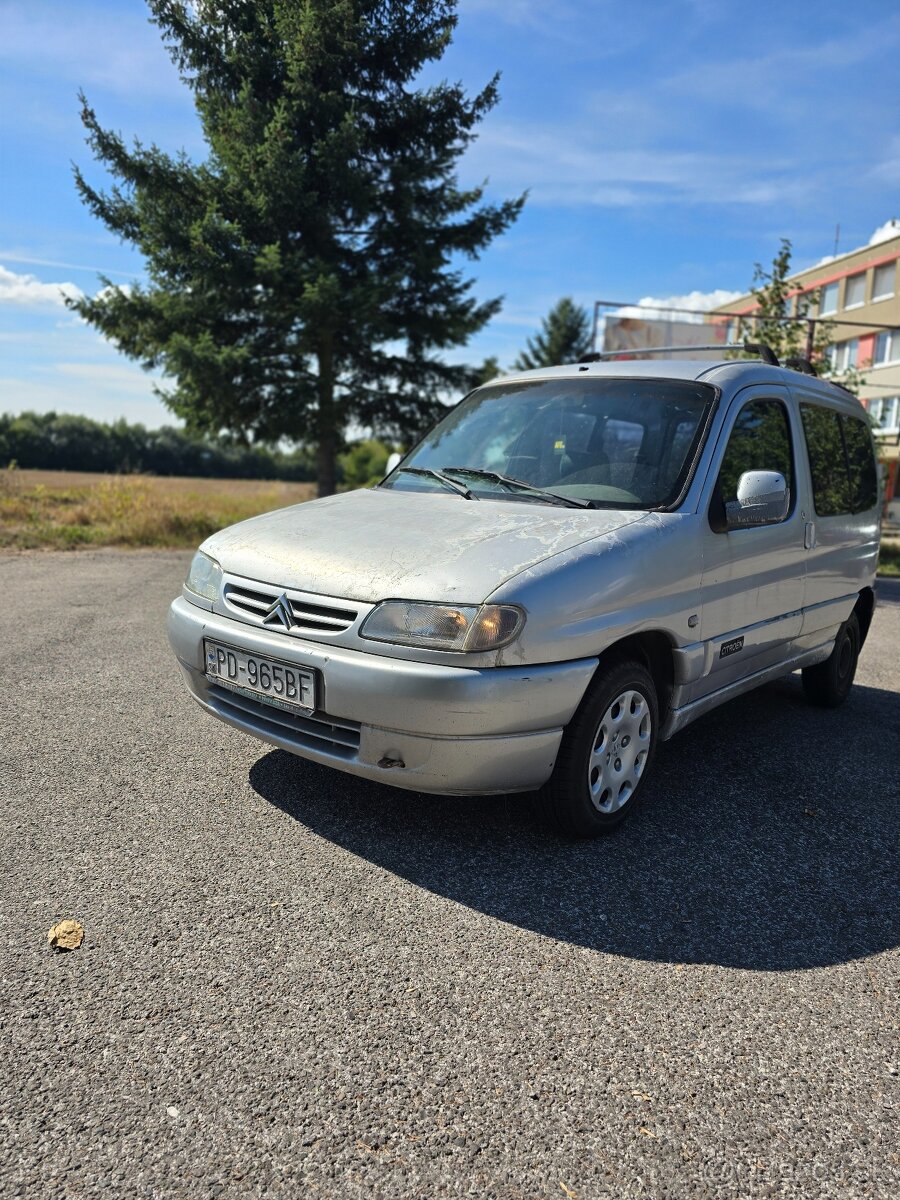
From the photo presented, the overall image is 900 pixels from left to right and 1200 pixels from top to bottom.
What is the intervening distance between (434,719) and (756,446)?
7.50 ft

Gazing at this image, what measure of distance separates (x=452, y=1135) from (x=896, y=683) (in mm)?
5612

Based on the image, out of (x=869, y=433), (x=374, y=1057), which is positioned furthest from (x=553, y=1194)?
(x=869, y=433)

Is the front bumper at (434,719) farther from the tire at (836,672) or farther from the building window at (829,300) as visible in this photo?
the building window at (829,300)

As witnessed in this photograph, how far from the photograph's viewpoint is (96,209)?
53.4 feet

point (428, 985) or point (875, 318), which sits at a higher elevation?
point (875, 318)

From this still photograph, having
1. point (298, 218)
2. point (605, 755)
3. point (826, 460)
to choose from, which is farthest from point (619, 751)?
point (298, 218)

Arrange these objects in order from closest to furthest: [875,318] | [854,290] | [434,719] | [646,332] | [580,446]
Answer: [434,719]
[580,446]
[646,332]
[875,318]
[854,290]

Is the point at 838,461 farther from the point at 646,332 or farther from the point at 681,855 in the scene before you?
the point at 646,332

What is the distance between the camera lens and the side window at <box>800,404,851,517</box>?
4723 millimetres

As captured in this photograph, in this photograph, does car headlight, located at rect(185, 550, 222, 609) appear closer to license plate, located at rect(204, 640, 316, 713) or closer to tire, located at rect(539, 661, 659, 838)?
license plate, located at rect(204, 640, 316, 713)

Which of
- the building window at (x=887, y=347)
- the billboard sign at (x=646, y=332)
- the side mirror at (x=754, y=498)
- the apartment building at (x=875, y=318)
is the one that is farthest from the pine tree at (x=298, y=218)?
the building window at (x=887, y=347)

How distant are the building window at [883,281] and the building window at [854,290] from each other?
0.90m

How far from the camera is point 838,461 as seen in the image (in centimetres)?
511

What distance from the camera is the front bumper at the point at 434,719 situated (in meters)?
2.85
